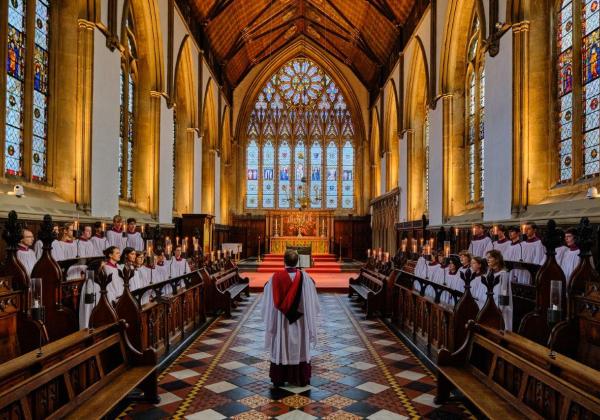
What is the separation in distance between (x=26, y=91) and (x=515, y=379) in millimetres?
9654

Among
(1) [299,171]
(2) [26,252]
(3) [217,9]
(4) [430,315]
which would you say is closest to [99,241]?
(2) [26,252]

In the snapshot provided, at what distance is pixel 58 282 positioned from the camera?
18.5 feet

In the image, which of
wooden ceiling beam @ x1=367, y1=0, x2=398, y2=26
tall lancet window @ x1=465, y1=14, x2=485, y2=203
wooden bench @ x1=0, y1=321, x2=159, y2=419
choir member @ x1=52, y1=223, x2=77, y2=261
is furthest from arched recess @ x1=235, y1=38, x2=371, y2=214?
wooden bench @ x1=0, y1=321, x2=159, y2=419

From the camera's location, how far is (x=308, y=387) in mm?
5316

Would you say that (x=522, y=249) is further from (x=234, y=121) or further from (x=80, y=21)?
(x=234, y=121)

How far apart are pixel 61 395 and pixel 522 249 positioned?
292 inches

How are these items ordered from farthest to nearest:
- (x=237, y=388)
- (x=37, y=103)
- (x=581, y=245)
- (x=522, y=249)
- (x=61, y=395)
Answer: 1. (x=37, y=103)
2. (x=522, y=249)
3. (x=237, y=388)
4. (x=581, y=245)
5. (x=61, y=395)

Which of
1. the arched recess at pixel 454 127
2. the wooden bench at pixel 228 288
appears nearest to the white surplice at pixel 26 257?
the wooden bench at pixel 228 288

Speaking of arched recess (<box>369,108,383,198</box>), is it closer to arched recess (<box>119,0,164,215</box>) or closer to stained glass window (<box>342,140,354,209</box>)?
stained glass window (<box>342,140,354,209</box>)

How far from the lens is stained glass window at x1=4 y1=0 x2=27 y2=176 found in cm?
870

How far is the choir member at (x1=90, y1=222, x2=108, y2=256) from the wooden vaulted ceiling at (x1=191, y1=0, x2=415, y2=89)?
11478 mm

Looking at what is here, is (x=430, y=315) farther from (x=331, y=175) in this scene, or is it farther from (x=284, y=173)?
(x=284, y=173)

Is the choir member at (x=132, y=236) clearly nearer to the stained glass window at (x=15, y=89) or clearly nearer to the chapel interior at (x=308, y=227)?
the chapel interior at (x=308, y=227)

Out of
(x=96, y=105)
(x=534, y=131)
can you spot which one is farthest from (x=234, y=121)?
(x=534, y=131)
